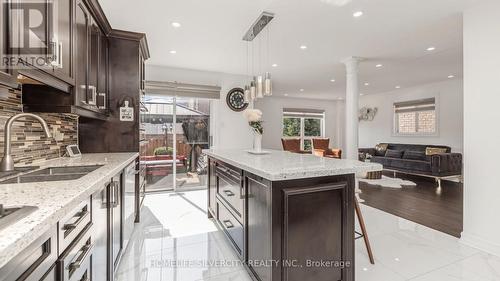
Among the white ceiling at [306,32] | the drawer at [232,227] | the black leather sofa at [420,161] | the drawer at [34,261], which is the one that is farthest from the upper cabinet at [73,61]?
the black leather sofa at [420,161]

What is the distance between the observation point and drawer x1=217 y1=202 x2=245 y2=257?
2043mm

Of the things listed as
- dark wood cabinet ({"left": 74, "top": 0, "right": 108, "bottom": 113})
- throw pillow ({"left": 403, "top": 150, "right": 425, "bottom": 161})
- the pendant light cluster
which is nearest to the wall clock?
the pendant light cluster

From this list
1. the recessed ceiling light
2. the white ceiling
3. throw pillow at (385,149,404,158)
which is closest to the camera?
the white ceiling

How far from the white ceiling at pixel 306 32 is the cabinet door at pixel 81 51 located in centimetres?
69

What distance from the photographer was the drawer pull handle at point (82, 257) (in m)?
0.94

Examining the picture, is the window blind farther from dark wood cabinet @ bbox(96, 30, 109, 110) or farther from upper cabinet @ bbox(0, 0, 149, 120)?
dark wood cabinet @ bbox(96, 30, 109, 110)

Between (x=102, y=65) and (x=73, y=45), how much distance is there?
996 mm

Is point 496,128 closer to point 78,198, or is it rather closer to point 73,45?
point 78,198

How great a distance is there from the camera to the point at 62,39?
5.12 ft

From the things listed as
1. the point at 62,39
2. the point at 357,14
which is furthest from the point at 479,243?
the point at 62,39

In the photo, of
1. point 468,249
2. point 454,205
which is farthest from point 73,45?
point 454,205

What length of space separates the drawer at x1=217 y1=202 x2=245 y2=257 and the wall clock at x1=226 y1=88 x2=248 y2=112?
293 centimetres

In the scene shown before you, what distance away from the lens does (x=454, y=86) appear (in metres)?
6.23

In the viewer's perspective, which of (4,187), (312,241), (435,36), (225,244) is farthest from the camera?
(435,36)
